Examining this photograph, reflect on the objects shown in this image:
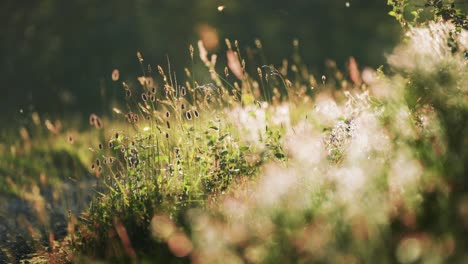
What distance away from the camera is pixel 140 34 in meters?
18.1

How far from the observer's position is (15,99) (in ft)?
50.4

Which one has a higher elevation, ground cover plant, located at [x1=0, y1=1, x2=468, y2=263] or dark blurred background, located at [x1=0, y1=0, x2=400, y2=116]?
dark blurred background, located at [x1=0, y1=0, x2=400, y2=116]

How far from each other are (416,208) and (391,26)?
14084 mm

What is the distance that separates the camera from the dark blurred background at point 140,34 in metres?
15.9

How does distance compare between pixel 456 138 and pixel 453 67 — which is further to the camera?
pixel 453 67

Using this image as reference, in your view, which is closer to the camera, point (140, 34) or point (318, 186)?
point (318, 186)

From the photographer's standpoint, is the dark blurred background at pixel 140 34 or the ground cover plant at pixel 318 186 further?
the dark blurred background at pixel 140 34

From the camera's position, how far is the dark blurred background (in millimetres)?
15938

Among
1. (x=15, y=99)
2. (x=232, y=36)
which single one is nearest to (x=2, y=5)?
(x=15, y=99)

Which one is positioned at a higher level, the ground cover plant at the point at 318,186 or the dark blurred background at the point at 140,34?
the dark blurred background at the point at 140,34

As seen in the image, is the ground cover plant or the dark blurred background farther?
the dark blurred background

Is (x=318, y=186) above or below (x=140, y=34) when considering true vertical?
below

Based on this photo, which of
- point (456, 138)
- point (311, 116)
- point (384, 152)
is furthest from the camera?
point (311, 116)

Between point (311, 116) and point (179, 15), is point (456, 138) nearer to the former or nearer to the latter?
point (311, 116)
